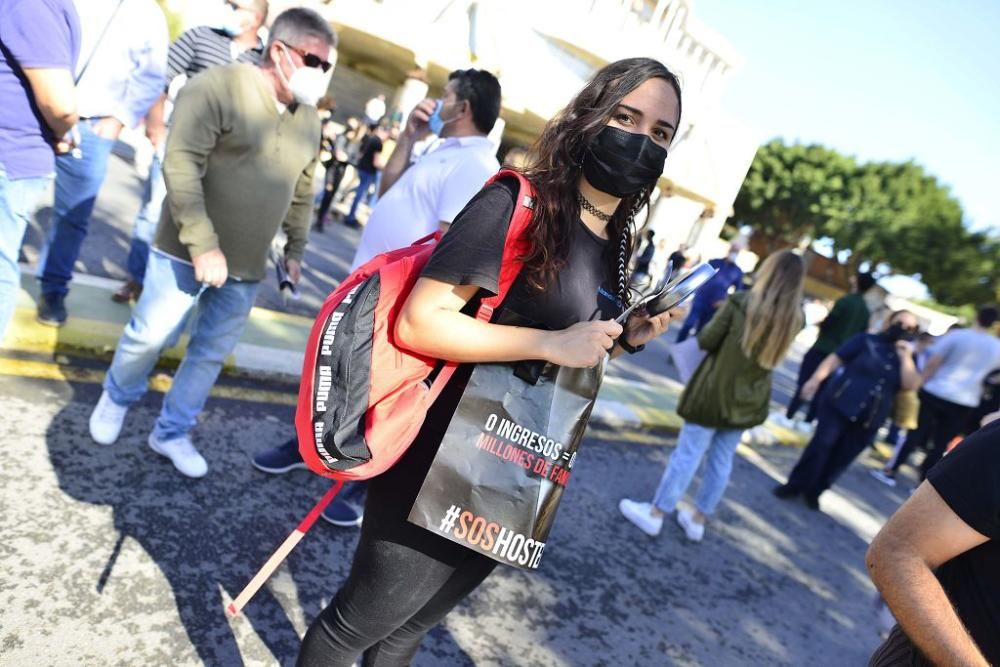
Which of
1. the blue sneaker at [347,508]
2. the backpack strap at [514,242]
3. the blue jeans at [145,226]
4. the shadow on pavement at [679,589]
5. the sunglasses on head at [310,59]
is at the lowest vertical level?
the shadow on pavement at [679,589]

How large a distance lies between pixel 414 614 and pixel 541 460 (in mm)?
543

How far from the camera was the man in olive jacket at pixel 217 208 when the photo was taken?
8.29ft

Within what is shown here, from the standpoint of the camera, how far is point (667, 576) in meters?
3.76

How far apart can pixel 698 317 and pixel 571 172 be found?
8.44 metres

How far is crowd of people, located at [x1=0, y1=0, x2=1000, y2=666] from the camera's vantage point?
4.36 feet

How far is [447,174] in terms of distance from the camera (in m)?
2.64

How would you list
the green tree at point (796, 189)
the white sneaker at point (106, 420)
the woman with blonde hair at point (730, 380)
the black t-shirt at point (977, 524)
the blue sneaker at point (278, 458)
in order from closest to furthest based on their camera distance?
the black t-shirt at point (977, 524) → the white sneaker at point (106, 420) → the blue sneaker at point (278, 458) → the woman with blonde hair at point (730, 380) → the green tree at point (796, 189)

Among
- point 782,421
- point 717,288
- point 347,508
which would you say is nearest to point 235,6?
point 347,508

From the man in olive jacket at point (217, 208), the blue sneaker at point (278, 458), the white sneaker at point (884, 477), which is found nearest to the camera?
the man in olive jacket at point (217, 208)

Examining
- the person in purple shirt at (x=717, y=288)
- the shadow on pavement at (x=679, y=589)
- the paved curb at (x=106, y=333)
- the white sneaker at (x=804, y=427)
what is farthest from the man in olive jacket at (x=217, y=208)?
the white sneaker at (x=804, y=427)

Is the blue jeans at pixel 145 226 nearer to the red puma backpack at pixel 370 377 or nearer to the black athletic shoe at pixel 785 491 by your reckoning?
the red puma backpack at pixel 370 377

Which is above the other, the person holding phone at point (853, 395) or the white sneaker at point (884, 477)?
the person holding phone at point (853, 395)

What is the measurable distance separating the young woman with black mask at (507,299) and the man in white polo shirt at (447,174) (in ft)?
3.12

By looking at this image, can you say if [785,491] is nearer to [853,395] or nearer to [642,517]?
[853,395]
